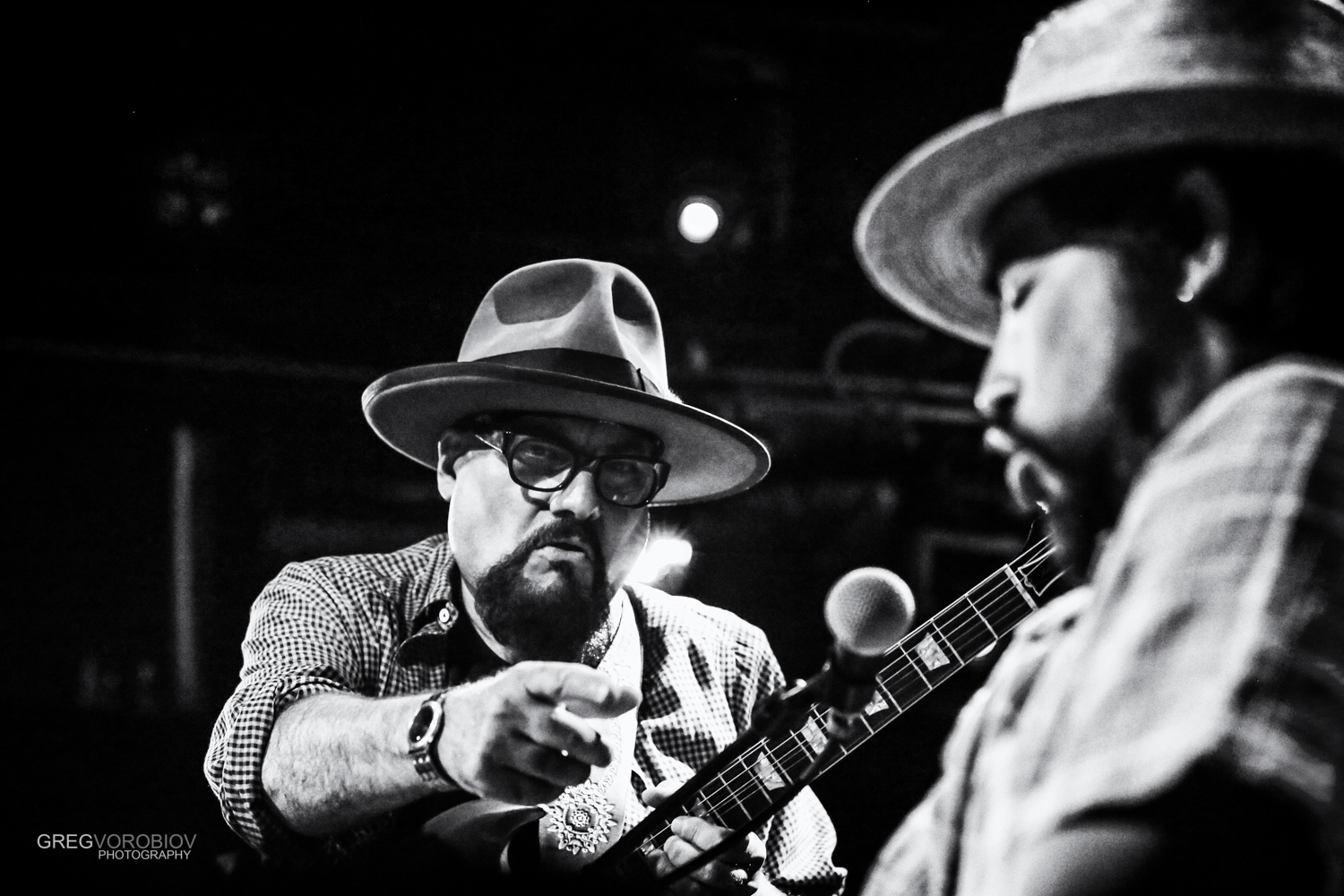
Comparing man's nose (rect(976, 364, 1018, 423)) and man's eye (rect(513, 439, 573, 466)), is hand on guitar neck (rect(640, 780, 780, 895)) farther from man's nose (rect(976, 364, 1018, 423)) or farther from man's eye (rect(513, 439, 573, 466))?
man's nose (rect(976, 364, 1018, 423))

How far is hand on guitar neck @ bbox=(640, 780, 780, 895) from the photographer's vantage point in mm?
2213

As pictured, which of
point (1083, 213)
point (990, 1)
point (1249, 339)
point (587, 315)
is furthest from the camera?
point (990, 1)

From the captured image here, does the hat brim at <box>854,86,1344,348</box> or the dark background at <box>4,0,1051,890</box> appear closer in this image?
the hat brim at <box>854,86,1344,348</box>

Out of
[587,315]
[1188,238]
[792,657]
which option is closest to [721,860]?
[587,315]

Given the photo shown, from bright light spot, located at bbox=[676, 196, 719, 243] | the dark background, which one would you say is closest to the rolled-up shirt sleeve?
the dark background

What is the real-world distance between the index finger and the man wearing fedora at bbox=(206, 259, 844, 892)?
1.37 ft

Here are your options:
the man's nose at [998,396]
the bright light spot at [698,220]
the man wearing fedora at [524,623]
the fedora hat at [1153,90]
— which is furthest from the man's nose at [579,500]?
the bright light spot at [698,220]

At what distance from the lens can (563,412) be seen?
2420 mm

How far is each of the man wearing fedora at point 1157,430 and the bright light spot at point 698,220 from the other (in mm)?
2068

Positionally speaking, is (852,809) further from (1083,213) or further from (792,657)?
(1083,213)

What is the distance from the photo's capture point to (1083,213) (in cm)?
118

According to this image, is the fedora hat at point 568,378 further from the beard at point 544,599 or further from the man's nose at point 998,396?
the man's nose at point 998,396

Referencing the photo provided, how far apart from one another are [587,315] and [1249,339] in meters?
1.65

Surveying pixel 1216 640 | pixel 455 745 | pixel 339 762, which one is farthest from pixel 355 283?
pixel 1216 640
